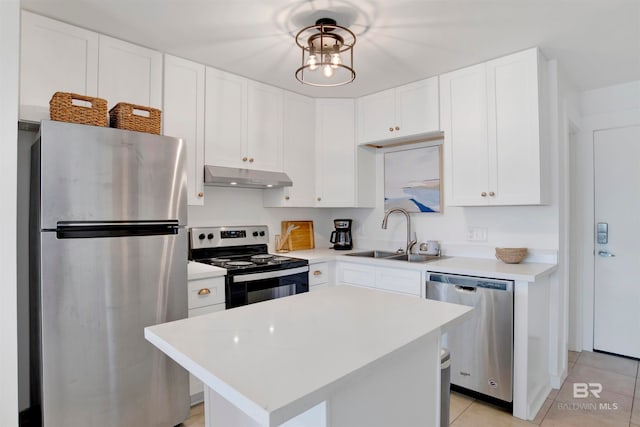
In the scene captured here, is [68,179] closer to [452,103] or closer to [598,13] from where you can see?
[452,103]

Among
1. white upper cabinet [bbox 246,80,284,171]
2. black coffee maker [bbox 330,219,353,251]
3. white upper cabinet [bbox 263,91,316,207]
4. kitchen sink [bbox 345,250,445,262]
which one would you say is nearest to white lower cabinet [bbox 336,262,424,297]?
kitchen sink [bbox 345,250,445,262]

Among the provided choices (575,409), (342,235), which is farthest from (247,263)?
(575,409)

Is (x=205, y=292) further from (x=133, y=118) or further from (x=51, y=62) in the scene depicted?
(x=51, y=62)

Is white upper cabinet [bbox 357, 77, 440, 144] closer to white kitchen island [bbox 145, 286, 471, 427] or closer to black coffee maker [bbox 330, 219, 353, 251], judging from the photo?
black coffee maker [bbox 330, 219, 353, 251]

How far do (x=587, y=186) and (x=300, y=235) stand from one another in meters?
2.65

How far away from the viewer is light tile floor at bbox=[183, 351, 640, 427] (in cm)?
217

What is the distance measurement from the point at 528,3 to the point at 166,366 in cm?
275

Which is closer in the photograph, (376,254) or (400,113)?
(400,113)

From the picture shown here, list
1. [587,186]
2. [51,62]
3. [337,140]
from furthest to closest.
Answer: [337,140], [587,186], [51,62]

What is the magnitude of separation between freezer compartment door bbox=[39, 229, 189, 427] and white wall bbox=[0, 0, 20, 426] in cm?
11

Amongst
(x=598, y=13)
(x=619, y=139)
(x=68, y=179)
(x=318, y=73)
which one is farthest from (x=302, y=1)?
(x=619, y=139)

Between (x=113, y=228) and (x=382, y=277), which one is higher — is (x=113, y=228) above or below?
above

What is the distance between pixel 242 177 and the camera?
274 centimetres

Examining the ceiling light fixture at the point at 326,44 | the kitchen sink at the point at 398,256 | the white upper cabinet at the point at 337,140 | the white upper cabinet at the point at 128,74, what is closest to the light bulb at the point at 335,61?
the ceiling light fixture at the point at 326,44
